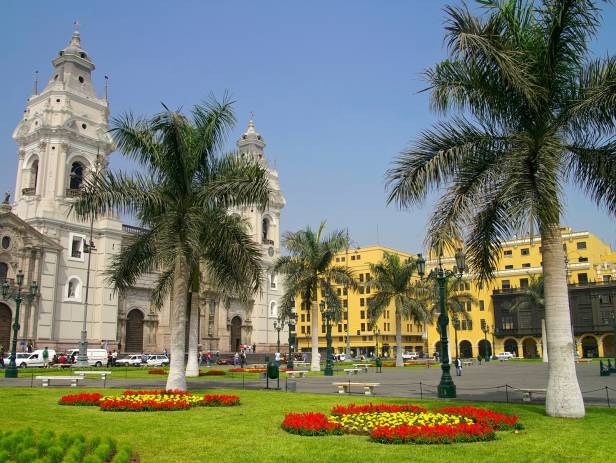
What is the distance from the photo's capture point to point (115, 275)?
792 inches

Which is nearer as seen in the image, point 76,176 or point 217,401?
point 217,401

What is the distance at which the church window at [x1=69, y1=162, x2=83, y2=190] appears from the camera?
54.1m

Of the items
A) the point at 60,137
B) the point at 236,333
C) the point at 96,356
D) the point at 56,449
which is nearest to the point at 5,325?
the point at 96,356

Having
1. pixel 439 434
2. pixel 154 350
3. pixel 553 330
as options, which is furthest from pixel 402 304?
pixel 439 434

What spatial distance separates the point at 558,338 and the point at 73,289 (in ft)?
157

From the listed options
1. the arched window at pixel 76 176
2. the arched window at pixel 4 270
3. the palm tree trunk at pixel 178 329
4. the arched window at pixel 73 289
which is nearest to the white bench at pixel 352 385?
the palm tree trunk at pixel 178 329

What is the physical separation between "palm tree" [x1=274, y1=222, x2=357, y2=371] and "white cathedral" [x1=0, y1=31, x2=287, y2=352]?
1138cm

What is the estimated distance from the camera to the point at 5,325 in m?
47.3

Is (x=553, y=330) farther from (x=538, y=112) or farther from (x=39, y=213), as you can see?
(x=39, y=213)

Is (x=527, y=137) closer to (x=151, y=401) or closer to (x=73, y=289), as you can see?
(x=151, y=401)

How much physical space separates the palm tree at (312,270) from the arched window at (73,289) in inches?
928

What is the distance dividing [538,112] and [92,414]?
1214cm

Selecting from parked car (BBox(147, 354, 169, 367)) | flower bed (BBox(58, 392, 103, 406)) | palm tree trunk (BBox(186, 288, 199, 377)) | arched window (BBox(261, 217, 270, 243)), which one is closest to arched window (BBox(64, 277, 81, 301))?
parked car (BBox(147, 354, 169, 367))

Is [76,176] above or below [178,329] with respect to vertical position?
above
